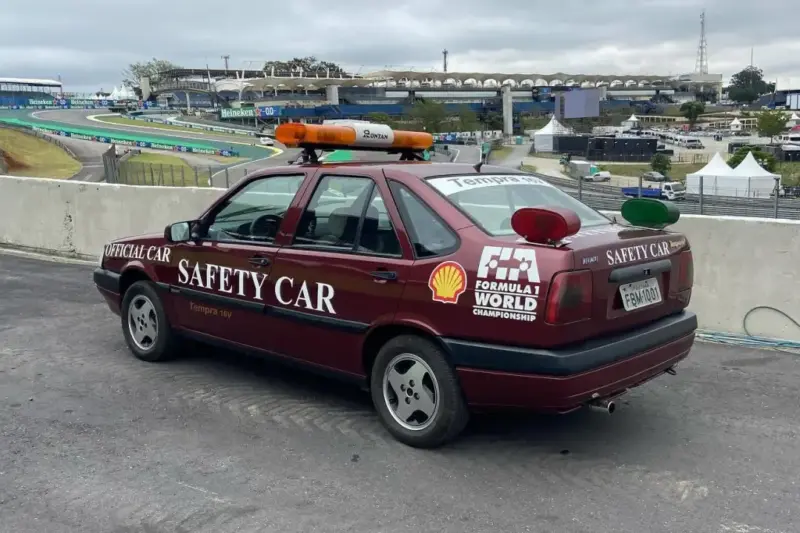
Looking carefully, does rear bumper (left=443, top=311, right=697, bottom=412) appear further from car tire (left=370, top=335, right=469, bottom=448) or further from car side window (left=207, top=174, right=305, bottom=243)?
car side window (left=207, top=174, right=305, bottom=243)

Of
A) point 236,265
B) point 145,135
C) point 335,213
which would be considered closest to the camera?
point 335,213

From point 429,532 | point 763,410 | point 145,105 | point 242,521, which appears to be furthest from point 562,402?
point 145,105

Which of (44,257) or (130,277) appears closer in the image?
(130,277)

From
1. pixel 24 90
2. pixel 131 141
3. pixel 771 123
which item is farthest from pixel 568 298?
pixel 24 90

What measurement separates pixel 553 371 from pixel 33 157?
5173 cm

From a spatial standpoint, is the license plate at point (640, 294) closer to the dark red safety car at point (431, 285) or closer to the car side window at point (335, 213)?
the dark red safety car at point (431, 285)

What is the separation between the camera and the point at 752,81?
171375mm

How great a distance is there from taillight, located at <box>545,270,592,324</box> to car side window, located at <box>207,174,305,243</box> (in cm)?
202

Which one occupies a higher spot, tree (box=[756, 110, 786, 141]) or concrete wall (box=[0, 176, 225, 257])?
tree (box=[756, 110, 786, 141])

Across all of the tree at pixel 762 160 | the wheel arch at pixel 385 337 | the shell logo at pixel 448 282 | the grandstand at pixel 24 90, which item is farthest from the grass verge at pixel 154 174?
the grandstand at pixel 24 90

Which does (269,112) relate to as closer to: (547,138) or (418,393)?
(547,138)

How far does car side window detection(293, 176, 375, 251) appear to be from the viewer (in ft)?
14.4

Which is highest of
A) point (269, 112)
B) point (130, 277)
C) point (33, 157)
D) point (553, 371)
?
point (269, 112)

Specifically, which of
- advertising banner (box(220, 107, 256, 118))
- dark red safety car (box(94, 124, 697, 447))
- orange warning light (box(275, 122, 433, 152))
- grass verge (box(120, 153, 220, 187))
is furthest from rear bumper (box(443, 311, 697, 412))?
advertising banner (box(220, 107, 256, 118))
